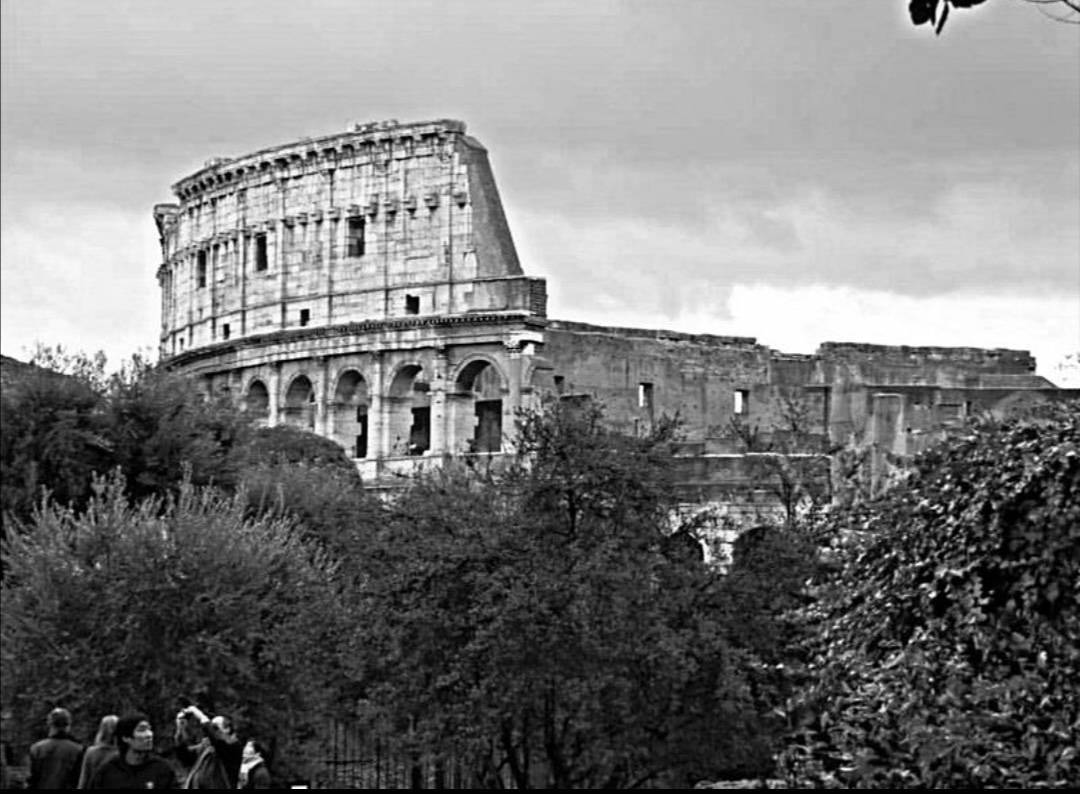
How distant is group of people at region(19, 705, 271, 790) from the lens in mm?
14492

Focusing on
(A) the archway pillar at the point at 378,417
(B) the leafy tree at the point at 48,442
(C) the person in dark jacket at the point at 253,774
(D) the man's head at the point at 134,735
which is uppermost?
(A) the archway pillar at the point at 378,417

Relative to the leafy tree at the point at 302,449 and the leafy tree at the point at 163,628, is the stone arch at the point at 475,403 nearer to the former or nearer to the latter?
the leafy tree at the point at 302,449

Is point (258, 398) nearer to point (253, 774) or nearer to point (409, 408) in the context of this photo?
point (409, 408)

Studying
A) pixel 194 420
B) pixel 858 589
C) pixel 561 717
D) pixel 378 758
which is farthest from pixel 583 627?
pixel 194 420

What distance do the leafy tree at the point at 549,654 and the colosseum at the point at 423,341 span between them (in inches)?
1341

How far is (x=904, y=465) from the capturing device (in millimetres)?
19453

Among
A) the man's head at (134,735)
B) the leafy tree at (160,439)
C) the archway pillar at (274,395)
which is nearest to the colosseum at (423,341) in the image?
the archway pillar at (274,395)

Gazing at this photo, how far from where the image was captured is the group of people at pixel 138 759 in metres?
14.5

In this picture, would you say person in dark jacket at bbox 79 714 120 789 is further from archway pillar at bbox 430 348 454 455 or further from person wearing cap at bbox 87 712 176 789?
archway pillar at bbox 430 348 454 455

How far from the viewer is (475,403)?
72562 millimetres

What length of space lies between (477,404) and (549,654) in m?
43.8

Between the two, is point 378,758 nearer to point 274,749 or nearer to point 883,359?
point 274,749

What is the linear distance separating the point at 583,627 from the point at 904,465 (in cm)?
1014

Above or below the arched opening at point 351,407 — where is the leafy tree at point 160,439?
below
